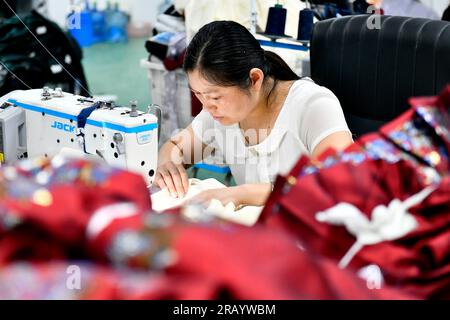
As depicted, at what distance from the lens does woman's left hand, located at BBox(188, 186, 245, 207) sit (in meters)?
1.29

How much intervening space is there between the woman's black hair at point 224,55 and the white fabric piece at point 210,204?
0.89 feet

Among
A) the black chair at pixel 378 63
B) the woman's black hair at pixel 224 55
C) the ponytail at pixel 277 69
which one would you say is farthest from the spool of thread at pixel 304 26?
the woman's black hair at pixel 224 55

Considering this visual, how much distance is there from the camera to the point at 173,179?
1528 millimetres

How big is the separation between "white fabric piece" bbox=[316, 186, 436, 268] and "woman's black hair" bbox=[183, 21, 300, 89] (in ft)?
2.91

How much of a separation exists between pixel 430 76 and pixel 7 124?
3.98 ft

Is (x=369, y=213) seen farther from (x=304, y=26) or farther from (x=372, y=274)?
(x=304, y=26)

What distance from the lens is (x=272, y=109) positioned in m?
1.77

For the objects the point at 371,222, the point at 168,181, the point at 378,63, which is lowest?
the point at 168,181

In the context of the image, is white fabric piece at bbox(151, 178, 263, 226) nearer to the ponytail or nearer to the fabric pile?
the fabric pile

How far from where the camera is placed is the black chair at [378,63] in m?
1.69

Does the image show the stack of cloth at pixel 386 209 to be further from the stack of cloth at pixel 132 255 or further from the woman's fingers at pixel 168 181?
the woman's fingers at pixel 168 181

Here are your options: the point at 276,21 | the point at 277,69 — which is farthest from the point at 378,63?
the point at 276,21

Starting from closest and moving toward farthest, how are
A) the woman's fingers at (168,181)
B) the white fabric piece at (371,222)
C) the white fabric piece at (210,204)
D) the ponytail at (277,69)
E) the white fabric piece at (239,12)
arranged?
the white fabric piece at (371,222) → the white fabric piece at (210,204) → the woman's fingers at (168,181) → the ponytail at (277,69) → the white fabric piece at (239,12)

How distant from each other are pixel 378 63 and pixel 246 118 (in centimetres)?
43
